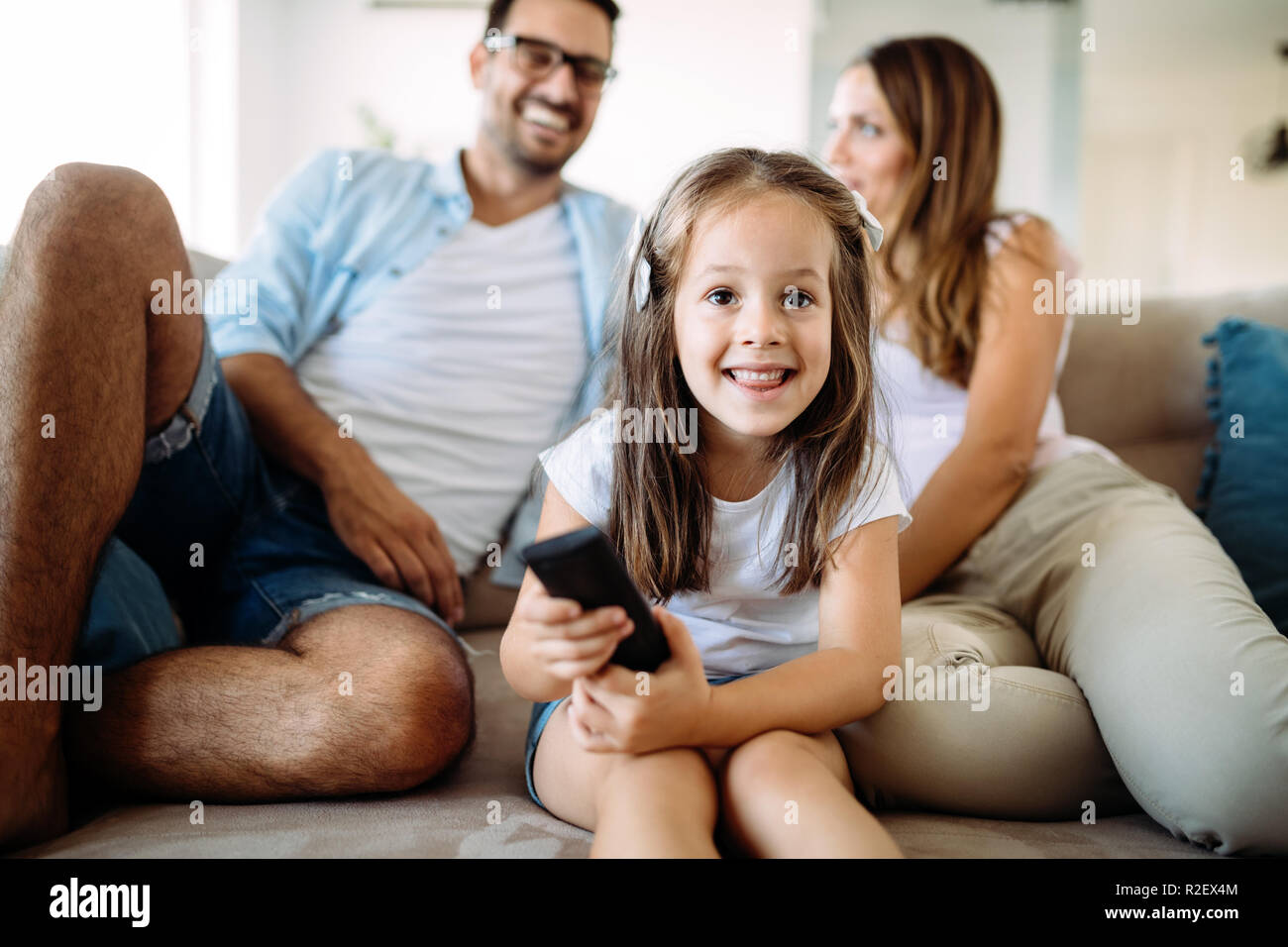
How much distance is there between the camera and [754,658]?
3.23 ft

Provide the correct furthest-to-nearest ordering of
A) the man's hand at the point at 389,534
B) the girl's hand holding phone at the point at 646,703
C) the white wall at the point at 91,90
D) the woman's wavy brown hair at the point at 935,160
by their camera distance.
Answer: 1. the white wall at the point at 91,90
2. the woman's wavy brown hair at the point at 935,160
3. the man's hand at the point at 389,534
4. the girl's hand holding phone at the point at 646,703

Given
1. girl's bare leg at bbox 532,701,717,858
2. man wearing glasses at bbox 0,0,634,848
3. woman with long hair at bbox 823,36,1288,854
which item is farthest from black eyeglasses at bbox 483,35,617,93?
girl's bare leg at bbox 532,701,717,858

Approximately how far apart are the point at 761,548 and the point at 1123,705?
0.36m

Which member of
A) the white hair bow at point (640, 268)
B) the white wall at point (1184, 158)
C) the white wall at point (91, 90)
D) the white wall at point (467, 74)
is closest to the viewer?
the white hair bow at point (640, 268)

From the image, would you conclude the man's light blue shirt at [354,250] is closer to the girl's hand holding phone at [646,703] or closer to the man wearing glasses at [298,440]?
the man wearing glasses at [298,440]

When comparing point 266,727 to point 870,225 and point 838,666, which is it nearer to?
point 838,666

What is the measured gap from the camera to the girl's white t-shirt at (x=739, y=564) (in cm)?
96

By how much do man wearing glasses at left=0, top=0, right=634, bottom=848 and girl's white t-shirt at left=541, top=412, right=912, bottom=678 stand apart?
0.81ft

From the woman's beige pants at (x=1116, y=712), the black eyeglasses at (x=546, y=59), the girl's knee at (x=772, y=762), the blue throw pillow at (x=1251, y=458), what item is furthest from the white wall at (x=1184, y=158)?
the girl's knee at (x=772, y=762)

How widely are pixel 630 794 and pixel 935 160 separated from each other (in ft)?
3.64

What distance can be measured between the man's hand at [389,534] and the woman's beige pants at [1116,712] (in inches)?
22.7

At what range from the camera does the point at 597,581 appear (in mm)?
688
